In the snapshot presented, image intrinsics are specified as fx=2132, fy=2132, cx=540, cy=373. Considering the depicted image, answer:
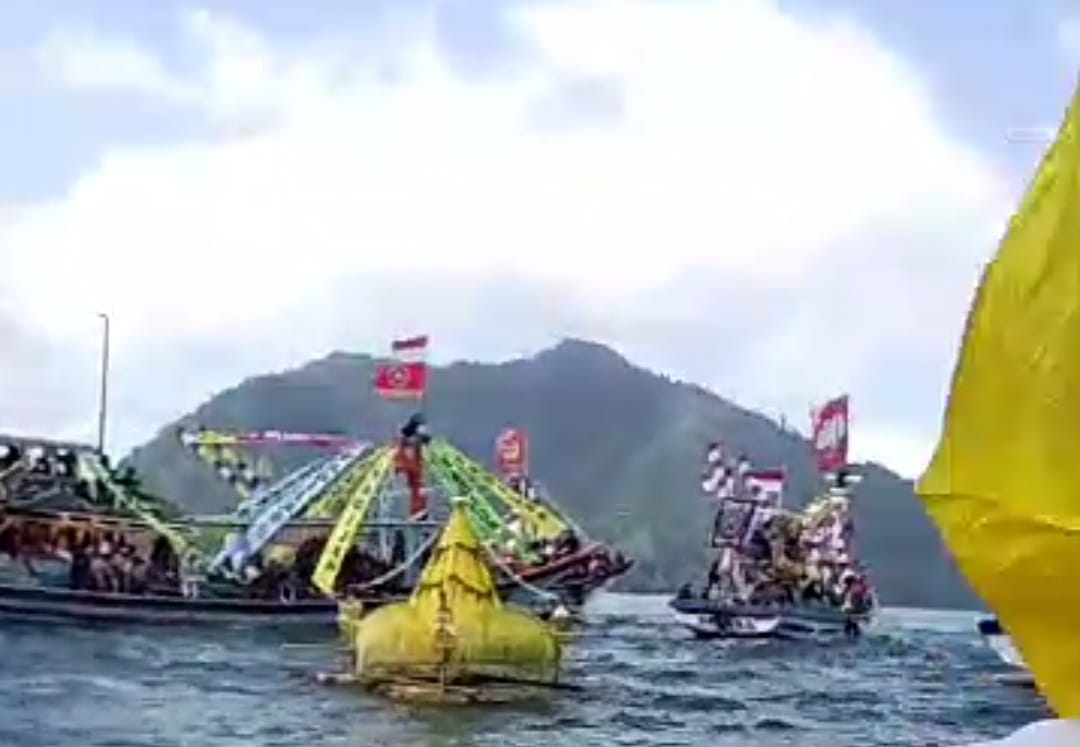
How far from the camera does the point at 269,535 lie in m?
45.8

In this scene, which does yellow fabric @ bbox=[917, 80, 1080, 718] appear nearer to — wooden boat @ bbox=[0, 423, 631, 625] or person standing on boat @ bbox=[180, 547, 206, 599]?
wooden boat @ bbox=[0, 423, 631, 625]

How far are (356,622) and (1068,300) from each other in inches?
1338

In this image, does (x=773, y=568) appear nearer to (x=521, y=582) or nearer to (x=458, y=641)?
(x=521, y=582)

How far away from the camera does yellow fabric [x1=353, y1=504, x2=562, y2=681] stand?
28.4m

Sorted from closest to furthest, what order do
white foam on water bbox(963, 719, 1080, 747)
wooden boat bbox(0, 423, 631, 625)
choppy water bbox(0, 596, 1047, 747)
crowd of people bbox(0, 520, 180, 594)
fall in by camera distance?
white foam on water bbox(963, 719, 1080, 747)
choppy water bbox(0, 596, 1047, 747)
crowd of people bbox(0, 520, 180, 594)
wooden boat bbox(0, 423, 631, 625)

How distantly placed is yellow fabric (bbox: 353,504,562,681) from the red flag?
24.5 m

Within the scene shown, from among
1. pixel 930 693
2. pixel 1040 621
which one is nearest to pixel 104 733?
pixel 930 693

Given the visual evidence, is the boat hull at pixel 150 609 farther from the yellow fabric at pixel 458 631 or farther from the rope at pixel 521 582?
the yellow fabric at pixel 458 631

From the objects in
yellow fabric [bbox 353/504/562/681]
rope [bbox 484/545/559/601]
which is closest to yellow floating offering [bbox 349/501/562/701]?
yellow fabric [bbox 353/504/562/681]

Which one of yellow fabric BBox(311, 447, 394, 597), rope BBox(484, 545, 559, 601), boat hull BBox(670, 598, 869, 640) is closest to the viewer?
yellow fabric BBox(311, 447, 394, 597)

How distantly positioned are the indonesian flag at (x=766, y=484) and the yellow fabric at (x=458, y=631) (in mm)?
22618

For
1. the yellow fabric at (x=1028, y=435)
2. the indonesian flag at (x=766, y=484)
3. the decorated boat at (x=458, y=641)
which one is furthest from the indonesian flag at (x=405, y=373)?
the yellow fabric at (x=1028, y=435)

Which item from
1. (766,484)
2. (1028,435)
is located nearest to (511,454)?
(766,484)

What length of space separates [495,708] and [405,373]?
2172 cm
